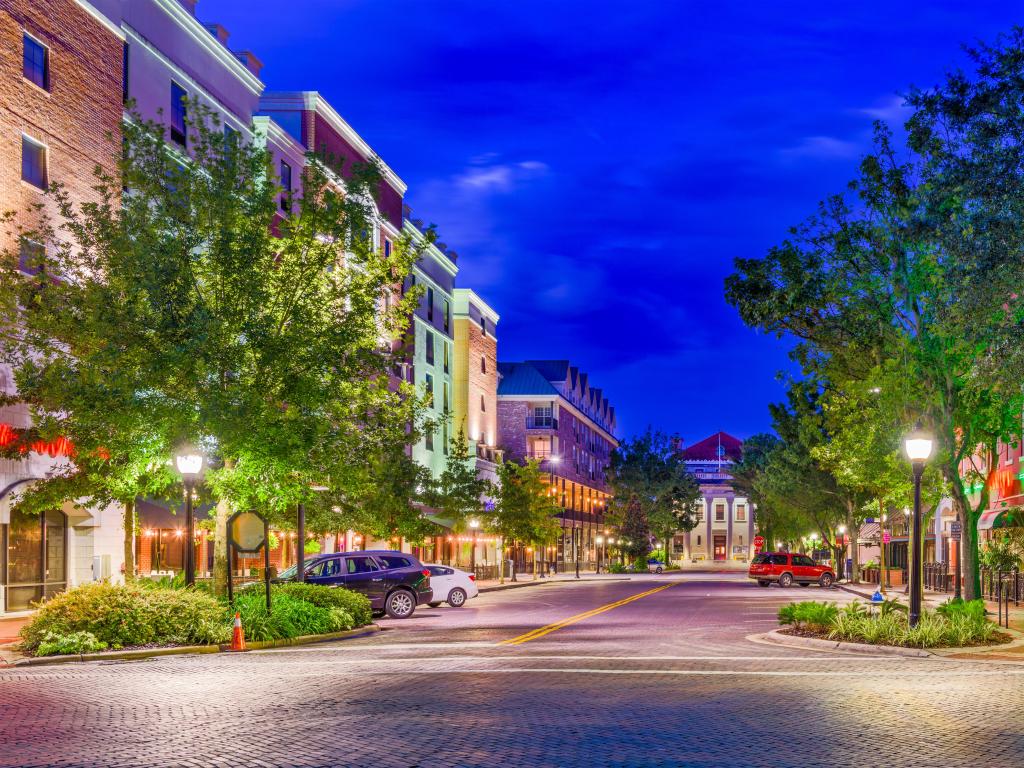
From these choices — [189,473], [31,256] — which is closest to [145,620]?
[189,473]

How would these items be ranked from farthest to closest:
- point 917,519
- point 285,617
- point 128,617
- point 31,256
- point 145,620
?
point 31,256 → point 285,617 → point 917,519 → point 145,620 → point 128,617

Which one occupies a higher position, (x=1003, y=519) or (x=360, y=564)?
(x=1003, y=519)

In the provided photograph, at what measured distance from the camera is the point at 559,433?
338ft

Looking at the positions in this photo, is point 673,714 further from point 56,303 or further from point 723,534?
point 723,534

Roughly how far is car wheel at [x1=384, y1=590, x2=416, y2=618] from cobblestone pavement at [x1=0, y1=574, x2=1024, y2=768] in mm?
8877

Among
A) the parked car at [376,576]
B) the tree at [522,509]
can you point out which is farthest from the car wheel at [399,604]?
the tree at [522,509]

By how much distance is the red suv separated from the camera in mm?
61062

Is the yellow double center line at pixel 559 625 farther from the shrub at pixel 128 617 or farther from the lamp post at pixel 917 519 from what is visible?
the lamp post at pixel 917 519

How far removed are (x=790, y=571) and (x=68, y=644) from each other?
46.9 meters

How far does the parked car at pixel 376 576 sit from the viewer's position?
103 ft

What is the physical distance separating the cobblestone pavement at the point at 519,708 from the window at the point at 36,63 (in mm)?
18120

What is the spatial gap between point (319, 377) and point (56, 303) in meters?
5.96

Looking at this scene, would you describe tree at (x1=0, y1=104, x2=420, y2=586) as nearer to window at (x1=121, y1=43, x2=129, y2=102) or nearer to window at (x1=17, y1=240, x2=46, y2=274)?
window at (x1=17, y1=240, x2=46, y2=274)

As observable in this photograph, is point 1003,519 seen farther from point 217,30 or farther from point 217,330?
point 217,30
